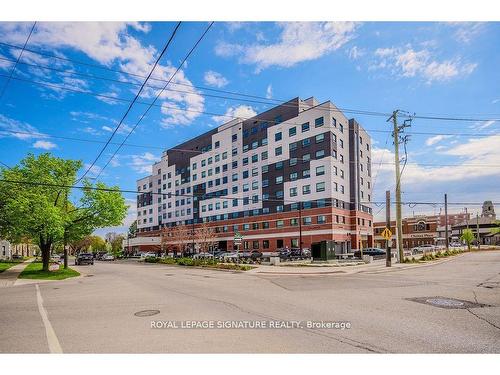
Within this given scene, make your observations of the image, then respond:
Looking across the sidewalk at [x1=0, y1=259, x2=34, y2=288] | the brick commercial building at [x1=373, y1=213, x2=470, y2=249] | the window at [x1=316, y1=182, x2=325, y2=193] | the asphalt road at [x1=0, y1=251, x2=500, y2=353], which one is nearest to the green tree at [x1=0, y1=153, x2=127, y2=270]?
the sidewalk at [x1=0, y1=259, x2=34, y2=288]

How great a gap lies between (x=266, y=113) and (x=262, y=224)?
2030 centimetres

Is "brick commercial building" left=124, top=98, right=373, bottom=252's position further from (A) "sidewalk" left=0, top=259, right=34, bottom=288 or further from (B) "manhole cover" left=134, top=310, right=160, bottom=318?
(B) "manhole cover" left=134, top=310, right=160, bottom=318

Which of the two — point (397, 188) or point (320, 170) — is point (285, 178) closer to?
point (320, 170)

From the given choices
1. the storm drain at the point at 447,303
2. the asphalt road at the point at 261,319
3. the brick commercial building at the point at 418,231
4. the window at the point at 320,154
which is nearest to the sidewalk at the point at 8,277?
the asphalt road at the point at 261,319

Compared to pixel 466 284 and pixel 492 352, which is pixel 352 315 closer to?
pixel 492 352

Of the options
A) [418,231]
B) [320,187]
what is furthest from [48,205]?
[418,231]

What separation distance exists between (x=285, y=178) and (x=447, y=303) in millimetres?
46588

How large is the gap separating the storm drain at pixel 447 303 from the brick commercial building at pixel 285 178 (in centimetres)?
3478

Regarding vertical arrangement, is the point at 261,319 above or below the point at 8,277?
above

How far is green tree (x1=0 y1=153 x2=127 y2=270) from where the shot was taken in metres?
22.7

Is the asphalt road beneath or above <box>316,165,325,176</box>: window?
beneath

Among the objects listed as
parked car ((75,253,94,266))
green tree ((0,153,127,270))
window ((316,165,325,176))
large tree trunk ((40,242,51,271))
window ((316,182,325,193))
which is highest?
window ((316,165,325,176))

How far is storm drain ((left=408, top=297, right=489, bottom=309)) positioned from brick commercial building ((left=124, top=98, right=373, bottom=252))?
3478cm

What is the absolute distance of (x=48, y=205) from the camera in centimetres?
2325
